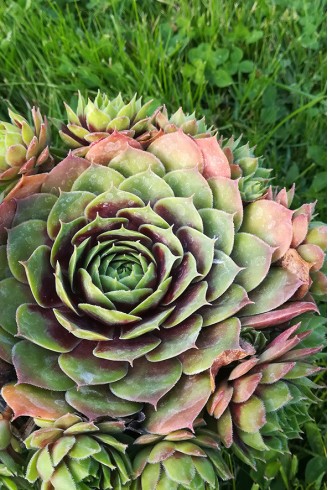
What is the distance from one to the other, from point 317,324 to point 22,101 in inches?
47.2

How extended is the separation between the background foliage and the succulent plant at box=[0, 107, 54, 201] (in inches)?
25.3

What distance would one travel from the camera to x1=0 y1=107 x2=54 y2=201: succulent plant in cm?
116

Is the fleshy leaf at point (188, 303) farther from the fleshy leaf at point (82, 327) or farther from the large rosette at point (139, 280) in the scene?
the fleshy leaf at point (82, 327)

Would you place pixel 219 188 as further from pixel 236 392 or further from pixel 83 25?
pixel 83 25

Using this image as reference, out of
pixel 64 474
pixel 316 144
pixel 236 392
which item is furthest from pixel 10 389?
pixel 316 144

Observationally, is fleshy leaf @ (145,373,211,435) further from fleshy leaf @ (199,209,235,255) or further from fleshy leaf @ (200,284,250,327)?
fleshy leaf @ (199,209,235,255)

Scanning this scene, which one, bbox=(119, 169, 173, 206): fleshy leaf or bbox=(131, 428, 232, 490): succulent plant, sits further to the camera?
bbox=(119, 169, 173, 206): fleshy leaf

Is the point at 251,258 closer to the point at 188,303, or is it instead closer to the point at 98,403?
the point at 188,303

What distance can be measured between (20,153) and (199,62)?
2.92 ft

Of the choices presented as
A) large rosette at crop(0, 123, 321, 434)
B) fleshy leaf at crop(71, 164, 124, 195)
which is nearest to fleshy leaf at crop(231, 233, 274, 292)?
large rosette at crop(0, 123, 321, 434)

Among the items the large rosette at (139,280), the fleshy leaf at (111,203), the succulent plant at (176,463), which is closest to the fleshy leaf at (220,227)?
the large rosette at (139,280)

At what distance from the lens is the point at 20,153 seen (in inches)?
45.8

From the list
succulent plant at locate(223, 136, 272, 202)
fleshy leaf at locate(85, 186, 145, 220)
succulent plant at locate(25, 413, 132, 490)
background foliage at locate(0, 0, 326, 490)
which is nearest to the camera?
succulent plant at locate(25, 413, 132, 490)

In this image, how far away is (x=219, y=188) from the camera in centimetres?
115
